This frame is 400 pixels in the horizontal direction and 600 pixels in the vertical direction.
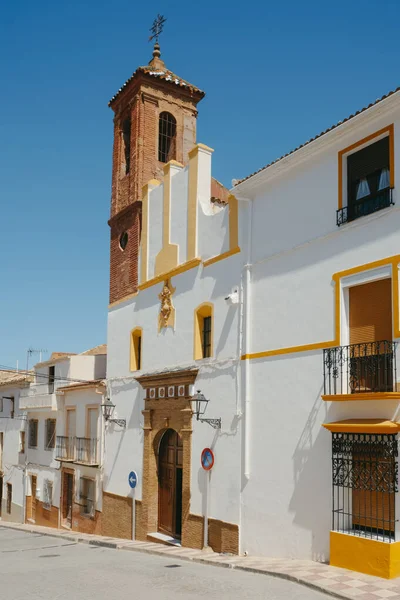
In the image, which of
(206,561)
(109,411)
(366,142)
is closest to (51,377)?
(109,411)

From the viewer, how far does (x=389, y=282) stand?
1158cm

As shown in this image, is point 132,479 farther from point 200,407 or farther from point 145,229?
point 145,229

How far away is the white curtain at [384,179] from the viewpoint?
11875 mm

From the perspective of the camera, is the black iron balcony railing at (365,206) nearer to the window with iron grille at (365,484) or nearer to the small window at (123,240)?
the window with iron grille at (365,484)

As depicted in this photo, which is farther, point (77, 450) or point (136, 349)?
point (77, 450)

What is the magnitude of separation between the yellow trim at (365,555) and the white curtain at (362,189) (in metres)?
6.08

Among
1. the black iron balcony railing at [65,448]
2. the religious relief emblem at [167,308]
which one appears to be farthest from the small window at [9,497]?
the religious relief emblem at [167,308]

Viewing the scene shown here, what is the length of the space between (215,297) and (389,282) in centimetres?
549

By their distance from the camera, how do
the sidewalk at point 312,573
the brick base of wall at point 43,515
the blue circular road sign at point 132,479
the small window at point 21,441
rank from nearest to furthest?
the sidewalk at point 312,573
the blue circular road sign at point 132,479
the brick base of wall at point 43,515
the small window at point 21,441

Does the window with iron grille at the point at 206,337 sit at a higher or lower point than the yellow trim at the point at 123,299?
lower

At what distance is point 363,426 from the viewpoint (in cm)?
1097

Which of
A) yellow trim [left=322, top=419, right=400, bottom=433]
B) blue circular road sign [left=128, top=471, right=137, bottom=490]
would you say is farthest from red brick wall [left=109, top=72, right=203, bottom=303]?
yellow trim [left=322, top=419, right=400, bottom=433]

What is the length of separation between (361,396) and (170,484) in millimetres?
8260

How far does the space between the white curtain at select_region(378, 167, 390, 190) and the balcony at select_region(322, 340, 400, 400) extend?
2.85 metres
